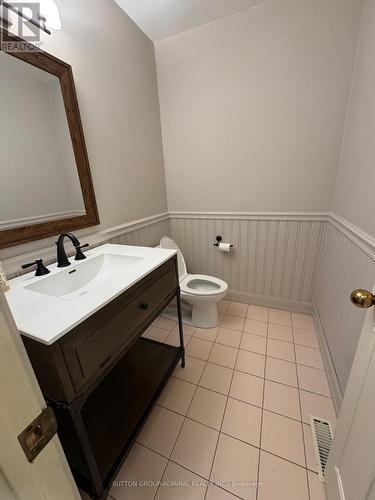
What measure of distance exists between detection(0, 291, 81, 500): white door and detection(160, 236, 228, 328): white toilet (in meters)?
1.36

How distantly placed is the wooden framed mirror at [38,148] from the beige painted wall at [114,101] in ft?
0.26

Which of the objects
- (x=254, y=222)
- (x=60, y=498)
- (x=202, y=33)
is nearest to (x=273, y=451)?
(x=60, y=498)

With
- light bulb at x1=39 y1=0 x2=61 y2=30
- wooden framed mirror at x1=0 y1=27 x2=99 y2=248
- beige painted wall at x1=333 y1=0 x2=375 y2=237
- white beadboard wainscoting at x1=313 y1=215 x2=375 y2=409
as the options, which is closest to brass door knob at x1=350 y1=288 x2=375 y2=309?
white beadboard wainscoting at x1=313 y1=215 x2=375 y2=409

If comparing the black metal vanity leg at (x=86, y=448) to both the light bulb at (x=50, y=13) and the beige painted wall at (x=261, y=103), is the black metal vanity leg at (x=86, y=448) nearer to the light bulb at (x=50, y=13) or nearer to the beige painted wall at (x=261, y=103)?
the light bulb at (x=50, y=13)

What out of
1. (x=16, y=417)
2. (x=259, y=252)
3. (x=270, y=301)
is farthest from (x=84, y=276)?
(x=270, y=301)

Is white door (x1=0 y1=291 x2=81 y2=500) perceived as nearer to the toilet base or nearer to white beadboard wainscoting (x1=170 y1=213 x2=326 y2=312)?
the toilet base

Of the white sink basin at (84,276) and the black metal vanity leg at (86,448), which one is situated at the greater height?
the white sink basin at (84,276)

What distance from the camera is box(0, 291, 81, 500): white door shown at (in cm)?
29

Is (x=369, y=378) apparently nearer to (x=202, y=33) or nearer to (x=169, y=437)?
(x=169, y=437)

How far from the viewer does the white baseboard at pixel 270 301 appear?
1.96 m

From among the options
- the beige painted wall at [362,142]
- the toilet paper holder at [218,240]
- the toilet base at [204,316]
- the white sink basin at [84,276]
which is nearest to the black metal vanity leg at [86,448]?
the white sink basin at [84,276]

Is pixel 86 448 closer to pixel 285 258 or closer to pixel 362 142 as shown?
pixel 285 258

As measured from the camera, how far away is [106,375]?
100 centimetres

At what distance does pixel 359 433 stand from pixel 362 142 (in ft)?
4.46
